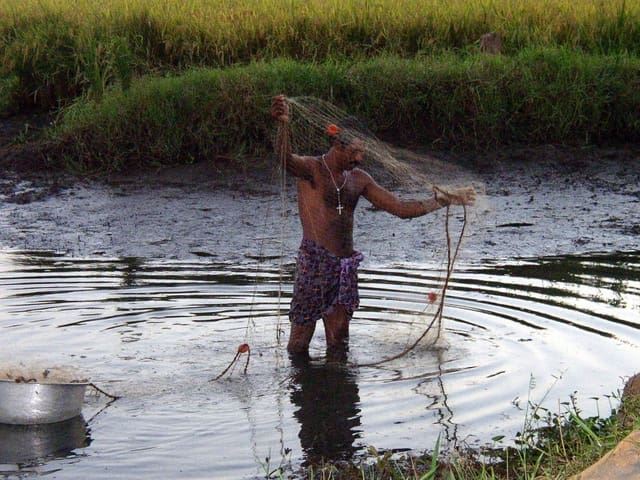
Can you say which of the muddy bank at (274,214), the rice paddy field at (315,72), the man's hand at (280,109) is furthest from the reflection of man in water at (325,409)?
the rice paddy field at (315,72)

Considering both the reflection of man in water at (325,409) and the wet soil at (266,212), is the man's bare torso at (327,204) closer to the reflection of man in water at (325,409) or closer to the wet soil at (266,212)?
the reflection of man in water at (325,409)

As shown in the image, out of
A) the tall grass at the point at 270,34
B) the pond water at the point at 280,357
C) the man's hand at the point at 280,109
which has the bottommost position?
the pond water at the point at 280,357

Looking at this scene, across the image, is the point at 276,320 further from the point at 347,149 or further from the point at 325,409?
the point at 325,409

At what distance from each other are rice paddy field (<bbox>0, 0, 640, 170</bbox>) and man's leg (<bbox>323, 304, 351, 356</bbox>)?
18.0 ft

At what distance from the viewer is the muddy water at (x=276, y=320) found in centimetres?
580

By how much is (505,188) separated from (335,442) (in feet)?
22.4

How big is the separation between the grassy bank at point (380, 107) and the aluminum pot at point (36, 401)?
23.0 feet

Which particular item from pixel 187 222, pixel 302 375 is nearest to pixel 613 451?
pixel 302 375

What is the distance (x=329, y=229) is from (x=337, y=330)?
26.5 inches

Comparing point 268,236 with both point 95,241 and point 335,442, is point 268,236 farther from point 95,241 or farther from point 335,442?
point 335,442

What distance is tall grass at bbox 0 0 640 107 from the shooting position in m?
14.4

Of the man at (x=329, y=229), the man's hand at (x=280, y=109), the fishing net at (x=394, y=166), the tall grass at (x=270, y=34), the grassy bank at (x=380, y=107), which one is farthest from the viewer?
the tall grass at (x=270, y=34)

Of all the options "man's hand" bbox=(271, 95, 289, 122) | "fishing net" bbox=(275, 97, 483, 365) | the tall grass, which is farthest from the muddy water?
the tall grass

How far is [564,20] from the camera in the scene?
15.1 meters
